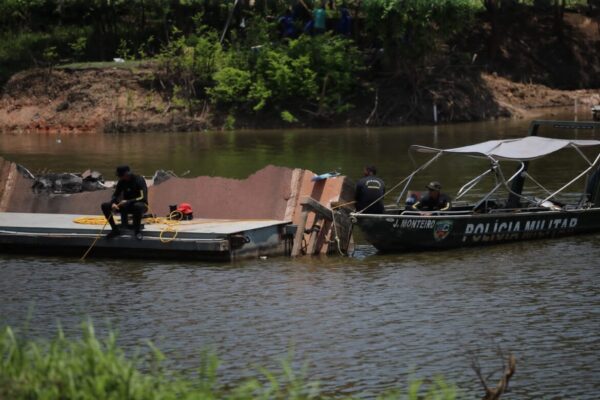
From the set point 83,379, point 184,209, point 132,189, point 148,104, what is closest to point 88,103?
point 148,104

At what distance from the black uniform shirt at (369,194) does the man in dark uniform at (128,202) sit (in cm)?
392

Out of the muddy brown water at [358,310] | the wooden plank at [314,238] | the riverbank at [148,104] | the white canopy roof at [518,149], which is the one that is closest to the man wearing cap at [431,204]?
the muddy brown water at [358,310]

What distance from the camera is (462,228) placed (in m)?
22.3

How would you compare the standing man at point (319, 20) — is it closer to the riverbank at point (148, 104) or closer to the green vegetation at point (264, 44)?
the green vegetation at point (264, 44)

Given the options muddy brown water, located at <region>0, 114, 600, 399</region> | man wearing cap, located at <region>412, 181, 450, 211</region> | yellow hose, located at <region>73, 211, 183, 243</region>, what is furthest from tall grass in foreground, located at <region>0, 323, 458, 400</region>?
man wearing cap, located at <region>412, 181, 450, 211</region>

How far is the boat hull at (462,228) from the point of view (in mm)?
21781

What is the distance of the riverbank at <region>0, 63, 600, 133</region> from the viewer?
4850 cm

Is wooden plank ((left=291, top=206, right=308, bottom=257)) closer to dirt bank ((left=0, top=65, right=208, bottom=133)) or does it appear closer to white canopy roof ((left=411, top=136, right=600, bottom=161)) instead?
white canopy roof ((left=411, top=136, right=600, bottom=161))

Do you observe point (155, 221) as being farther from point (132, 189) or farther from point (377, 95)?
point (377, 95)

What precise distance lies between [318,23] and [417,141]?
10375 millimetres

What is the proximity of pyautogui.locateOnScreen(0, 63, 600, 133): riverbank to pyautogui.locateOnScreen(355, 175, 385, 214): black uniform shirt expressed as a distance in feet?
84.8

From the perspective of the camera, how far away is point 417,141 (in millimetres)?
41625

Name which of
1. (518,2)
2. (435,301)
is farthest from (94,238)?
(518,2)

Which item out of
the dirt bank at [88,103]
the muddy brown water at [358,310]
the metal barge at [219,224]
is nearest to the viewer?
the muddy brown water at [358,310]
